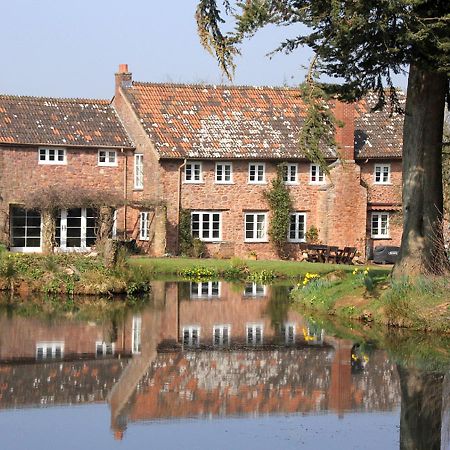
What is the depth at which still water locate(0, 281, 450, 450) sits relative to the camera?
14.2m

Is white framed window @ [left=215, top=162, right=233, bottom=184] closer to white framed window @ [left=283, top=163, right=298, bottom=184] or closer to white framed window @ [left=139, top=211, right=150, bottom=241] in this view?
white framed window @ [left=283, top=163, right=298, bottom=184]

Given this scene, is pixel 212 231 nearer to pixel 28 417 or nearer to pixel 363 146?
pixel 363 146

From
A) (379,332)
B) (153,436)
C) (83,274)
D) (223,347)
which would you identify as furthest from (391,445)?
(83,274)

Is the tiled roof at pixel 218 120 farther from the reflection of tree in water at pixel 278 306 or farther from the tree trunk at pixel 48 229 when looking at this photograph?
the reflection of tree in water at pixel 278 306

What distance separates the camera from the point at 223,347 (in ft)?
74.1

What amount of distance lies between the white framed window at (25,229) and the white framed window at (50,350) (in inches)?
1013

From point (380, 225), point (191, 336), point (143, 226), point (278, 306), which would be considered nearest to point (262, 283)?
point (278, 306)

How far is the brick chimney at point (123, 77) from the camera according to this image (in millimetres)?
52156

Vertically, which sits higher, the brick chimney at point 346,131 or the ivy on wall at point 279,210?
the brick chimney at point 346,131

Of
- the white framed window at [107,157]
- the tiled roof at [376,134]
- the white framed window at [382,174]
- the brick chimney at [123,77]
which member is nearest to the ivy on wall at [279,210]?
the tiled roof at [376,134]

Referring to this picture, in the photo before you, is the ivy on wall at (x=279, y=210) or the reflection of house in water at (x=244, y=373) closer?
the reflection of house in water at (x=244, y=373)

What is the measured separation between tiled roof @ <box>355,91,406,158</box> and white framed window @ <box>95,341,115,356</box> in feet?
98.5

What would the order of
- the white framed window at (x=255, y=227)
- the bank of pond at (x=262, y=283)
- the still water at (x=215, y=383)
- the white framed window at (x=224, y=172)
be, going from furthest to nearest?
1. the white framed window at (x=255, y=227)
2. the white framed window at (x=224, y=172)
3. the bank of pond at (x=262, y=283)
4. the still water at (x=215, y=383)

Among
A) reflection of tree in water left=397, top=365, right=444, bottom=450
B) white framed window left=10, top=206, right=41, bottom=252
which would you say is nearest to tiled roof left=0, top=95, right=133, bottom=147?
white framed window left=10, top=206, right=41, bottom=252
